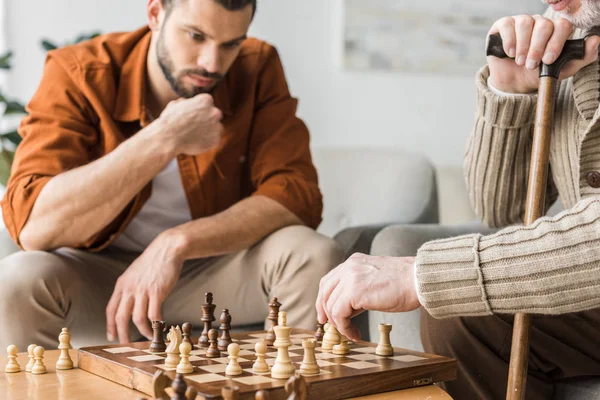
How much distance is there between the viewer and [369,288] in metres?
1.07

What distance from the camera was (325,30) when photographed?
3.39 m

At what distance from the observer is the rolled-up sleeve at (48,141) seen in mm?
1785

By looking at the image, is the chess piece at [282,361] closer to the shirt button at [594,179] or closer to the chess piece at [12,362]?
the chess piece at [12,362]

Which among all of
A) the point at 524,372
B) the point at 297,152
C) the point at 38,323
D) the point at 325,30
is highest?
the point at 325,30

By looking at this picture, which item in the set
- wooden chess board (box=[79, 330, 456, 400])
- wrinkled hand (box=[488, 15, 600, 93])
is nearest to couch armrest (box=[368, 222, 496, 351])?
wooden chess board (box=[79, 330, 456, 400])

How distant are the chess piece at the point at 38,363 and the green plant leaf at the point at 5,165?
154 cm

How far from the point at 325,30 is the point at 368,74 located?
0.28 metres

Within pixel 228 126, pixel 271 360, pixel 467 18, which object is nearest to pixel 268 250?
pixel 228 126

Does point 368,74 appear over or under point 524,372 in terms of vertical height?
over

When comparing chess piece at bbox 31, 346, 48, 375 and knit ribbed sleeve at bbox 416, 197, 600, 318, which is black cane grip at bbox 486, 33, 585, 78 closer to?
knit ribbed sleeve at bbox 416, 197, 600, 318

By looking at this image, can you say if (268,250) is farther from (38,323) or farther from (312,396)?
(312,396)

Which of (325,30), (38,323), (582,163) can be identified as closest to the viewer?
(582,163)

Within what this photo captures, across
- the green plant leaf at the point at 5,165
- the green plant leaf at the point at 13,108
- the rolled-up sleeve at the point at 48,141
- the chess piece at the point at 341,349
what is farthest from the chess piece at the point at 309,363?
the green plant leaf at the point at 13,108

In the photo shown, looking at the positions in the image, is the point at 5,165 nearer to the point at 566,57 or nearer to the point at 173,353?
the point at 173,353
